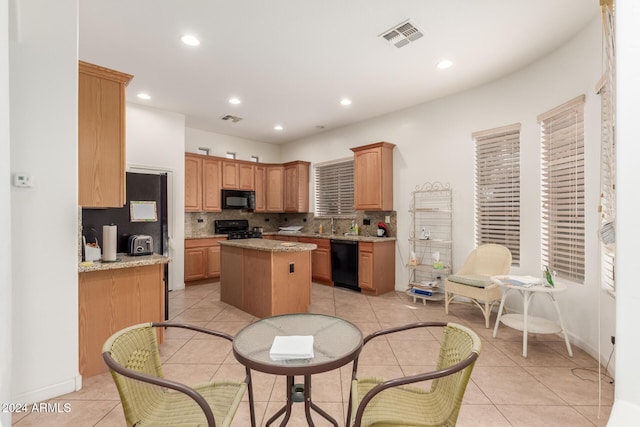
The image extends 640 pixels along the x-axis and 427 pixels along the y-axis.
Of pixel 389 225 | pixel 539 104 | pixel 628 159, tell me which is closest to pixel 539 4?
pixel 539 104

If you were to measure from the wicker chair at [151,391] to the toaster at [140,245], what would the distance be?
2.14 m

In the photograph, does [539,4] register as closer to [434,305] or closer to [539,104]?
[539,104]

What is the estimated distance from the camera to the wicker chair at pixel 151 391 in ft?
3.65

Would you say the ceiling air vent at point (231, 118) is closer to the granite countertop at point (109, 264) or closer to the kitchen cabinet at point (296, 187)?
the kitchen cabinet at point (296, 187)

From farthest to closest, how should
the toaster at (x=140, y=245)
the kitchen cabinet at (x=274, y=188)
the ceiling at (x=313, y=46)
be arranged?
the kitchen cabinet at (x=274, y=188) → the toaster at (x=140, y=245) → the ceiling at (x=313, y=46)

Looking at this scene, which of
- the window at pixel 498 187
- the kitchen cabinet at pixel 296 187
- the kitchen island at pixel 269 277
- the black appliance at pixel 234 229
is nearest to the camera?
the kitchen island at pixel 269 277

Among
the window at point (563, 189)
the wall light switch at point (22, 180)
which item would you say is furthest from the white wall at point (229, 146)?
the window at point (563, 189)

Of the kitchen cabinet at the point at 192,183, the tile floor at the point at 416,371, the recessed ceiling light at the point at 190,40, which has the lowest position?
the tile floor at the point at 416,371

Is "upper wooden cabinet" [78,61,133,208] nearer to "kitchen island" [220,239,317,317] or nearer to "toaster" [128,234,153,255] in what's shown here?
"toaster" [128,234,153,255]

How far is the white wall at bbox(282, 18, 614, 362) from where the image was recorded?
2.71 m

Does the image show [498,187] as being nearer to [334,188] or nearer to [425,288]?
[425,288]

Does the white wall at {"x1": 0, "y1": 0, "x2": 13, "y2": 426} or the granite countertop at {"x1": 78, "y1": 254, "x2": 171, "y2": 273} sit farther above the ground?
the white wall at {"x1": 0, "y1": 0, "x2": 13, "y2": 426}

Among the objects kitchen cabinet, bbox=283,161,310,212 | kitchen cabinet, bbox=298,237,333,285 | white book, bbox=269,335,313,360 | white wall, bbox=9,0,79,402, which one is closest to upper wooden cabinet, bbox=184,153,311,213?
kitchen cabinet, bbox=283,161,310,212

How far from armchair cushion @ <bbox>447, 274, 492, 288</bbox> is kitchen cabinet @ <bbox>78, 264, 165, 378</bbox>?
3.36 metres
